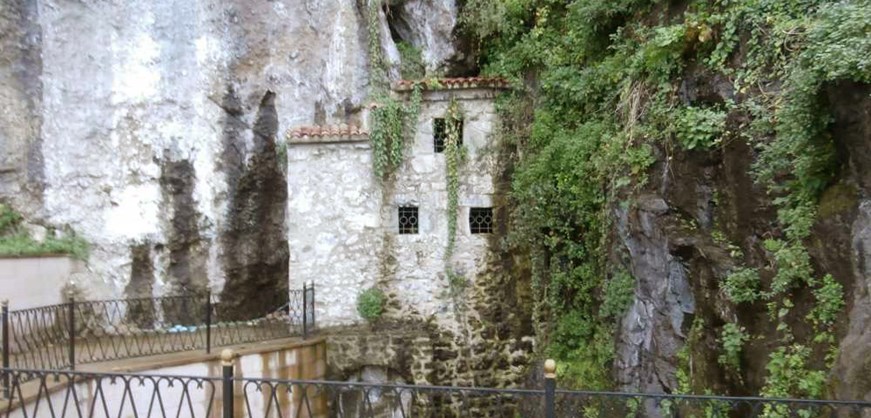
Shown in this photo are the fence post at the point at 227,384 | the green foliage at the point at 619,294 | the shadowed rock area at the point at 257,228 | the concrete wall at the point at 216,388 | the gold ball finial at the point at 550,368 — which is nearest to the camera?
the gold ball finial at the point at 550,368

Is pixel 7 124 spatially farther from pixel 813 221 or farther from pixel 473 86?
pixel 813 221

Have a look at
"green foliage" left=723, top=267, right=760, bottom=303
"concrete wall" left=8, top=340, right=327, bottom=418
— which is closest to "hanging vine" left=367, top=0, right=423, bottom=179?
"concrete wall" left=8, top=340, right=327, bottom=418

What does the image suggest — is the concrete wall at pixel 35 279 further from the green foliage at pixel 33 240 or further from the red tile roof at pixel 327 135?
the red tile roof at pixel 327 135

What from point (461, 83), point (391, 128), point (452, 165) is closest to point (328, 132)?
point (391, 128)

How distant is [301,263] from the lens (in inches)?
465

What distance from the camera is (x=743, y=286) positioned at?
6195 mm

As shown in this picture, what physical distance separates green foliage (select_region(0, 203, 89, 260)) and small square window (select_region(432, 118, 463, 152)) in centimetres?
745

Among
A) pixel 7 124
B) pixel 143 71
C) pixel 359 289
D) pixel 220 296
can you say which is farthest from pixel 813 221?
pixel 7 124

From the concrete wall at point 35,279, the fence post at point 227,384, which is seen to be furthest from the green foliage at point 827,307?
the concrete wall at point 35,279

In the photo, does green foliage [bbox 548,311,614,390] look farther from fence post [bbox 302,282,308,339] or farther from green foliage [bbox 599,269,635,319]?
fence post [bbox 302,282,308,339]

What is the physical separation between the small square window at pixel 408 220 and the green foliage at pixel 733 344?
22.1 ft

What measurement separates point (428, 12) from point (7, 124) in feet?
29.2

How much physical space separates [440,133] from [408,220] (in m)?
1.85

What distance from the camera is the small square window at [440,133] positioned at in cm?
1198
